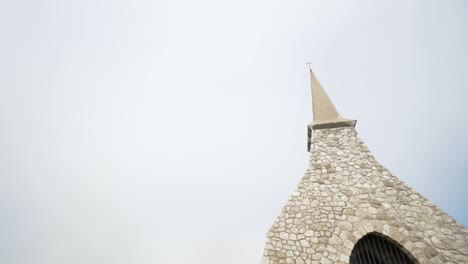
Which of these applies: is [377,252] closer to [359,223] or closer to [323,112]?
[359,223]

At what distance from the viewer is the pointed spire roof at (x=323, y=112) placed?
28.4ft

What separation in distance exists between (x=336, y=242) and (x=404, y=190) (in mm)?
2669

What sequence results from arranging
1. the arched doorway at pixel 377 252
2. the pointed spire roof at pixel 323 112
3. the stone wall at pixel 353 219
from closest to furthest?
the stone wall at pixel 353 219, the arched doorway at pixel 377 252, the pointed spire roof at pixel 323 112

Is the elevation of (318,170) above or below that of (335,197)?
above

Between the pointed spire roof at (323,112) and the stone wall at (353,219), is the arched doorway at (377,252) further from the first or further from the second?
the pointed spire roof at (323,112)

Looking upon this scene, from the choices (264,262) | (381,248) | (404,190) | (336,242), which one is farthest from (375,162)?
(264,262)

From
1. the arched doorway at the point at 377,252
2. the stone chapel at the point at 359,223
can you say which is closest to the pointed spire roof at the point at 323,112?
the stone chapel at the point at 359,223

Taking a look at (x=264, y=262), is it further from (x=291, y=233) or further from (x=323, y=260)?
(x=323, y=260)

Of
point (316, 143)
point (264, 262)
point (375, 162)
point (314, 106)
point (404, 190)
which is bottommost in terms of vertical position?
point (264, 262)

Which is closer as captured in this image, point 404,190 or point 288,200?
point 404,190

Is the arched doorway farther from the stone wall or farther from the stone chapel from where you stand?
the stone wall

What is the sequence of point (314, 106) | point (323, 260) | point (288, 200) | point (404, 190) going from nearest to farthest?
point (323, 260)
point (404, 190)
point (288, 200)
point (314, 106)

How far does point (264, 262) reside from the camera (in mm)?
5609

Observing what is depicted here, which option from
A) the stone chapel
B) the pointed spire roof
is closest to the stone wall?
the stone chapel
